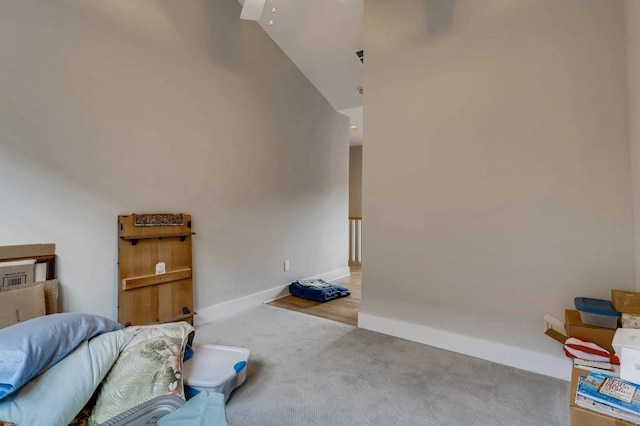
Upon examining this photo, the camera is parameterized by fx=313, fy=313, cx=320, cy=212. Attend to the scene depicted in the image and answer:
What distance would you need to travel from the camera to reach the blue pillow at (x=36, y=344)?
1131 mm

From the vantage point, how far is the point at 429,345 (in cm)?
238

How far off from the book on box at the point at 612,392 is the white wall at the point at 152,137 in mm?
2683

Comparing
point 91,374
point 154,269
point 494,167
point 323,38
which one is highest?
point 323,38

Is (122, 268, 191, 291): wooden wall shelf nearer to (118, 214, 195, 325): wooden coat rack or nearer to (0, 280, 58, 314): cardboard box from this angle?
Answer: (118, 214, 195, 325): wooden coat rack

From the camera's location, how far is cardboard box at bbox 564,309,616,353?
157 cm

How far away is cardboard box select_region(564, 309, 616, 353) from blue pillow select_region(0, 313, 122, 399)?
2.47 m

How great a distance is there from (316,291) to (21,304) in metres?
2.50

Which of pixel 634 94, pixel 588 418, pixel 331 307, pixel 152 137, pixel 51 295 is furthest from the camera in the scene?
pixel 331 307

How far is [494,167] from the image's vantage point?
7.08 feet

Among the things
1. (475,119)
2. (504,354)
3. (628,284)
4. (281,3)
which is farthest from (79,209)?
(628,284)

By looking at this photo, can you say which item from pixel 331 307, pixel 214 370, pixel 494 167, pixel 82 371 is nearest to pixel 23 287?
pixel 82 371

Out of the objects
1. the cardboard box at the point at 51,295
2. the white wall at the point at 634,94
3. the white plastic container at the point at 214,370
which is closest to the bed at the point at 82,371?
the white plastic container at the point at 214,370

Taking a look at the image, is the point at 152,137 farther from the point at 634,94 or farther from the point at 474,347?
the point at 634,94

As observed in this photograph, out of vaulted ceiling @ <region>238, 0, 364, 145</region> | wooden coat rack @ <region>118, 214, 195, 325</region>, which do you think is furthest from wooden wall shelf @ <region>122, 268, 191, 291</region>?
vaulted ceiling @ <region>238, 0, 364, 145</region>
